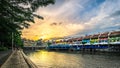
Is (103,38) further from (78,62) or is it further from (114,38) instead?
(78,62)

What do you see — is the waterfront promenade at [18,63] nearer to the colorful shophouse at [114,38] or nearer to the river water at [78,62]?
the river water at [78,62]

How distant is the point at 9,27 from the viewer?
41.7ft

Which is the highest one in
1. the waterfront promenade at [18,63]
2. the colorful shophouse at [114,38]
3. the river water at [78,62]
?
the colorful shophouse at [114,38]

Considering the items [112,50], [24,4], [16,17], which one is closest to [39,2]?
[24,4]

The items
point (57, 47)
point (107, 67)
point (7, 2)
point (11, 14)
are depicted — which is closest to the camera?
point (7, 2)

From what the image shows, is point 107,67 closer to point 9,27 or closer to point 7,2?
point 9,27

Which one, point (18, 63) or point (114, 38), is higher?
point (114, 38)

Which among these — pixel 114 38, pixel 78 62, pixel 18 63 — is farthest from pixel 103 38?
pixel 18 63

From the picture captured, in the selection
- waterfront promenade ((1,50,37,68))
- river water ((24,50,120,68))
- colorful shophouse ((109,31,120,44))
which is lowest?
river water ((24,50,120,68))

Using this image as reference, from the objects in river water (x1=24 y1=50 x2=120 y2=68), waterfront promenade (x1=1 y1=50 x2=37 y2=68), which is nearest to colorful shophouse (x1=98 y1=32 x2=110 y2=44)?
river water (x1=24 y1=50 x2=120 y2=68)

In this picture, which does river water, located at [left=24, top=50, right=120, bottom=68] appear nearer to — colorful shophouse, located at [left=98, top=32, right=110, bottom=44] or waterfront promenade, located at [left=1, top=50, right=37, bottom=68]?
waterfront promenade, located at [left=1, top=50, right=37, bottom=68]

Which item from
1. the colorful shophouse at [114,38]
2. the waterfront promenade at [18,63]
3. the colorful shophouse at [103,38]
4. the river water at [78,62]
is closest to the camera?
the waterfront promenade at [18,63]

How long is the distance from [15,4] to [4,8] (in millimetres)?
551

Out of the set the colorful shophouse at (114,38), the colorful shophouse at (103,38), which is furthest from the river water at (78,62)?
the colorful shophouse at (103,38)
